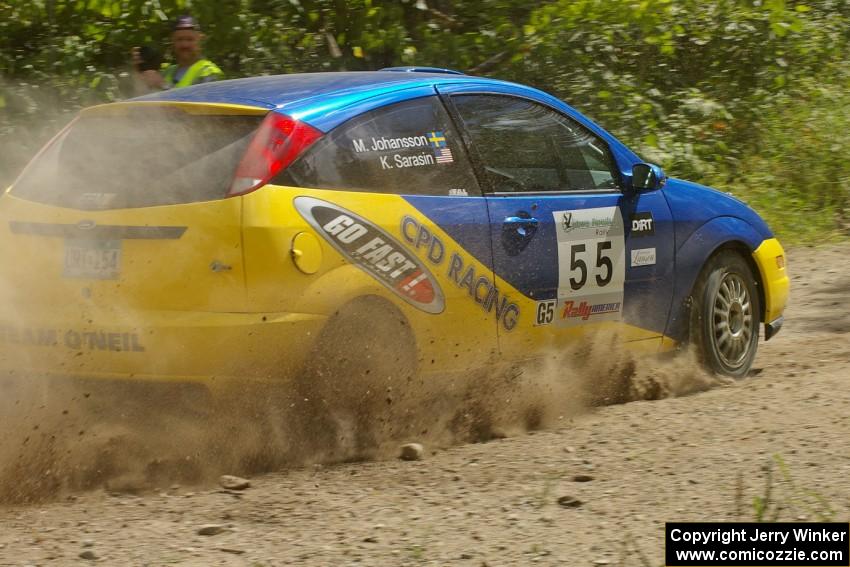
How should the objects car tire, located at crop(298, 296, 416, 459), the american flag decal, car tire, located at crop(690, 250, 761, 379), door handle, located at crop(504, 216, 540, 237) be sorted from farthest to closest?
car tire, located at crop(690, 250, 761, 379) < door handle, located at crop(504, 216, 540, 237) < the american flag decal < car tire, located at crop(298, 296, 416, 459)

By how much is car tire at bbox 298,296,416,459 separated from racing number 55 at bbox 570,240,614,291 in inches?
42.1

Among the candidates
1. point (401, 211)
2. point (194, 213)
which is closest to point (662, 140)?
point (401, 211)

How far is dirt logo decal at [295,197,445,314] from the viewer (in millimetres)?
4996

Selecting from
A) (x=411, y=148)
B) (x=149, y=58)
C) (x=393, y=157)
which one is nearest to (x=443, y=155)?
(x=411, y=148)

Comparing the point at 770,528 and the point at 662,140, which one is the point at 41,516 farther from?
the point at 662,140

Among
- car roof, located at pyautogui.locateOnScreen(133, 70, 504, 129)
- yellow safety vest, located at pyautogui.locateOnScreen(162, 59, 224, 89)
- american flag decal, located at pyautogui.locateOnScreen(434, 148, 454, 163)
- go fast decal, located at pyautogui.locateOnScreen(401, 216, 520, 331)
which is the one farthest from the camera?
yellow safety vest, located at pyautogui.locateOnScreen(162, 59, 224, 89)

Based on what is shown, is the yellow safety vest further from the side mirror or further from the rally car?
the side mirror

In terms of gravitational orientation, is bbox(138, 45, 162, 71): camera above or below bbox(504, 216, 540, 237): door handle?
above

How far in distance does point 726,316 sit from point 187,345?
3.32 metres

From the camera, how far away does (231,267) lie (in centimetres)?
480

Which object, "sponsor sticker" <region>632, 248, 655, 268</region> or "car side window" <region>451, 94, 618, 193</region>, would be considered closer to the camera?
"car side window" <region>451, 94, 618, 193</region>

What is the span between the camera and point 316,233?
195 inches

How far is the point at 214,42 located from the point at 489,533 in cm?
763

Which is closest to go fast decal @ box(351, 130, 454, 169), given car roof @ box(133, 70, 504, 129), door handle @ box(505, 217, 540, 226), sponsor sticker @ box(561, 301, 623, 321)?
car roof @ box(133, 70, 504, 129)
